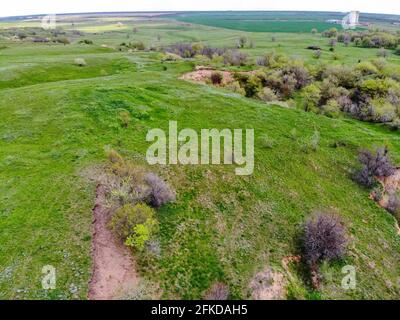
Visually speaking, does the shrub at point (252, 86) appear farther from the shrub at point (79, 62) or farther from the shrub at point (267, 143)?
the shrub at point (79, 62)

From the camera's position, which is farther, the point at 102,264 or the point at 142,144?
the point at 142,144

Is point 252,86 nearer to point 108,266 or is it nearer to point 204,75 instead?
point 204,75

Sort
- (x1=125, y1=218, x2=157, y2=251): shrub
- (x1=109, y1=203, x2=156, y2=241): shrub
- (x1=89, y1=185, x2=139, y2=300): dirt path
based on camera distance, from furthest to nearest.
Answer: (x1=109, y1=203, x2=156, y2=241): shrub
(x1=125, y1=218, x2=157, y2=251): shrub
(x1=89, y1=185, x2=139, y2=300): dirt path

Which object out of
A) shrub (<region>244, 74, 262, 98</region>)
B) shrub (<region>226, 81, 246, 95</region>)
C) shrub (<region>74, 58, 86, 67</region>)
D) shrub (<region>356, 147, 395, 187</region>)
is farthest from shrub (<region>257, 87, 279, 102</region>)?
shrub (<region>74, 58, 86, 67</region>)

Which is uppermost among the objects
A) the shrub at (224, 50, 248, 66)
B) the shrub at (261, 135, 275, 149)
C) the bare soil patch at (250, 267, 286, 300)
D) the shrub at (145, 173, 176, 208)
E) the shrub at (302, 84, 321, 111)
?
the shrub at (224, 50, 248, 66)

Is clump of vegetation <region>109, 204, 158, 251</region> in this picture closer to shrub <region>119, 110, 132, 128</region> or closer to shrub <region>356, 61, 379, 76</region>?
shrub <region>119, 110, 132, 128</region>

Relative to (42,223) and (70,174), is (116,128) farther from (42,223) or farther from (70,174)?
(42,223)
